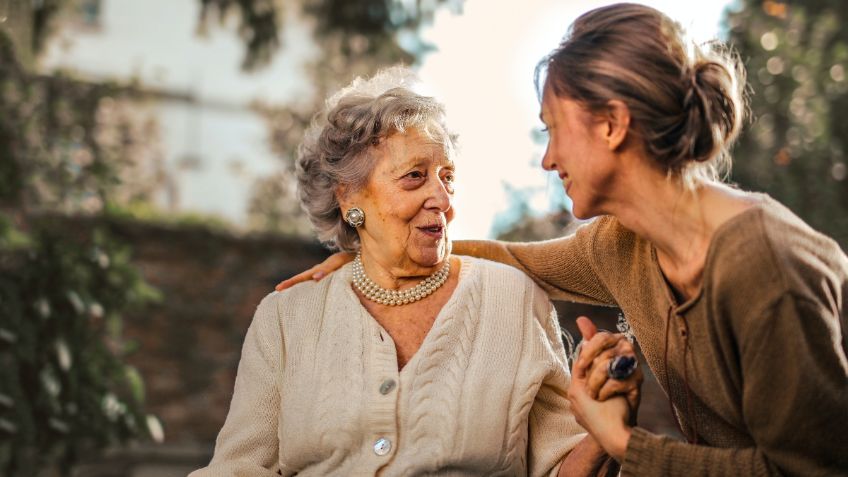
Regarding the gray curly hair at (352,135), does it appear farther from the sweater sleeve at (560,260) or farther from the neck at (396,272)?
the sweater sleeve at (560,260)

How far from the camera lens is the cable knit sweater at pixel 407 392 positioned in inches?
96.9

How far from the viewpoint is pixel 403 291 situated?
107 inches

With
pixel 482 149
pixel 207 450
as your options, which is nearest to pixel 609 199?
pixel 482 149

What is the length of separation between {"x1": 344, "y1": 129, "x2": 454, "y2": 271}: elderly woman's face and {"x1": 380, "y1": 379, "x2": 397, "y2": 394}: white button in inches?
13.6

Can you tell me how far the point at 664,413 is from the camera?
582 centimetres

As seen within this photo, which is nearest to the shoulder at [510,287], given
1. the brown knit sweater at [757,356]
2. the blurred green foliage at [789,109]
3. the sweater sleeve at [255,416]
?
the brown knit sweater at [757,356]

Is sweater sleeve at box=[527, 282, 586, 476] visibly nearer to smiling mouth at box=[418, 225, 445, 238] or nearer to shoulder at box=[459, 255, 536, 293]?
shoulder at box=[459, 255, 536, 293]

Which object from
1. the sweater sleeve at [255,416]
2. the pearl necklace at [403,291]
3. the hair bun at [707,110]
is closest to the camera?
the hair bun at [707,110]

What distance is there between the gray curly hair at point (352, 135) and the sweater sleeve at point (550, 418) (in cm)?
61

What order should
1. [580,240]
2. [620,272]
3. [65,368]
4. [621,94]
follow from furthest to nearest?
[65,368]
[580,240]
[620,272]
[621,94]

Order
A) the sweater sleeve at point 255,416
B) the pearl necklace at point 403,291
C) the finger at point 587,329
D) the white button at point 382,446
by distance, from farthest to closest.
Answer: the pearl necklace at point 403,291 < the sweater sleeve at point 255,416 < the white button at point 382,446 < the finger at point 587,329

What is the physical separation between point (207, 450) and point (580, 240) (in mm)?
5735

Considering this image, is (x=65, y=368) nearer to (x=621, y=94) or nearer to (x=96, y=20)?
(x=621, y=94)

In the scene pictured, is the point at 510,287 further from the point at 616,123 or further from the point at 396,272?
the point at 616,123
